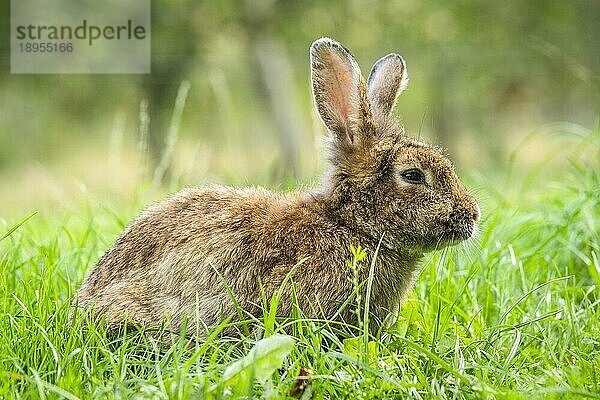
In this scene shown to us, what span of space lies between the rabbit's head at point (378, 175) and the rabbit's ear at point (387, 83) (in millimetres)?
248

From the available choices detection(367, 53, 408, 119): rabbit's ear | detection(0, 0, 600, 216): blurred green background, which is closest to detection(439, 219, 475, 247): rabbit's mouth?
detection(367, 53, 408, 119): rabbit's ear

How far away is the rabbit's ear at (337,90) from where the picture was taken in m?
3.92

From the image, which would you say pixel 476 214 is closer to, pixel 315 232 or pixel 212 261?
pixel 315 232

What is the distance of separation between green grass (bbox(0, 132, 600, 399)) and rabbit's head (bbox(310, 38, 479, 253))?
0.78ft

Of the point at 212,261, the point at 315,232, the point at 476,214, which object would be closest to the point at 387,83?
the point at 476,214

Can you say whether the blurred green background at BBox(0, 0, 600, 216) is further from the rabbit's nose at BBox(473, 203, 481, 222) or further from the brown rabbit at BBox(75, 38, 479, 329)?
the rabbit's nose at BBox(473, 203, 481, 222)

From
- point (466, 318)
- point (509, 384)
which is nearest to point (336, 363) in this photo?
point (509, 384)

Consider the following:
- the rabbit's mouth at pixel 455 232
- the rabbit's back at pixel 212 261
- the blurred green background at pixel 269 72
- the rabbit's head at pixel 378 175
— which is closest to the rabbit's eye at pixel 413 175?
the rabbit's head at pixel 378 175

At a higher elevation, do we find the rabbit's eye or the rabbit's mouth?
the rabbit's eye

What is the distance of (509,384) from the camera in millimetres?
3129

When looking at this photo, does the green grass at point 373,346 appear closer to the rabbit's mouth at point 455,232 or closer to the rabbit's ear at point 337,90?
the rabbit's mouth at point 455,232

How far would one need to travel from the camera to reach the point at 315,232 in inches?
147

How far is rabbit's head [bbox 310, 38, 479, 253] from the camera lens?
381cm

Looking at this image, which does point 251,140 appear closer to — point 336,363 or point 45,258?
point 45,258
